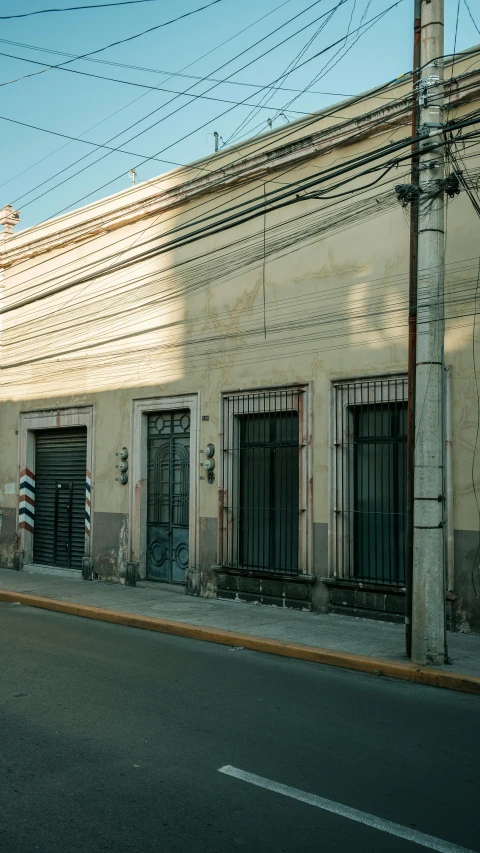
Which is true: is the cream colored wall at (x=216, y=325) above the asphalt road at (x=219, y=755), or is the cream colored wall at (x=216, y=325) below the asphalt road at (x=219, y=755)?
above

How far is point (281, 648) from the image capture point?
9.27 meters

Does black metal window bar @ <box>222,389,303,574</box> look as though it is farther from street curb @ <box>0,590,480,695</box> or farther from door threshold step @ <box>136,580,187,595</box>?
street curb @ <box>0,590,480,695</box>

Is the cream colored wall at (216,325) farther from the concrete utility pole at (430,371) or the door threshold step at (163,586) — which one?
the concrete utility pole at (430,371)

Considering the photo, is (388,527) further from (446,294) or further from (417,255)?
(417,255)

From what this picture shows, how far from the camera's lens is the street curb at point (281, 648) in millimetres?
7801

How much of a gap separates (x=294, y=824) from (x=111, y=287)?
1271cm


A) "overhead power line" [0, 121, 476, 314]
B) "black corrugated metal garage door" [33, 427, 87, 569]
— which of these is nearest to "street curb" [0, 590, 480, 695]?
"black corrugated metal garage door" [33, 427, 87, 569]

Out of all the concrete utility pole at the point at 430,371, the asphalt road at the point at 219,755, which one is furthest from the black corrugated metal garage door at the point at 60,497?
the concrete utility pole at the point at 430,371

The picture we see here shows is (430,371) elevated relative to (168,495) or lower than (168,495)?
elevated

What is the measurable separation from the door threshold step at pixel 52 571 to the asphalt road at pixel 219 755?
7.91m

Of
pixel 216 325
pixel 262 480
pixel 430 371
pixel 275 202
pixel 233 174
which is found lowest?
pixel 262 480

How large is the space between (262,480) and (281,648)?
13.3ft

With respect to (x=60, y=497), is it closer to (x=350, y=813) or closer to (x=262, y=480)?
(x=262, y=480)

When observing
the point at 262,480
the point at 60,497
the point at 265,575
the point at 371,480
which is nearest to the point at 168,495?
the point at 262,480
